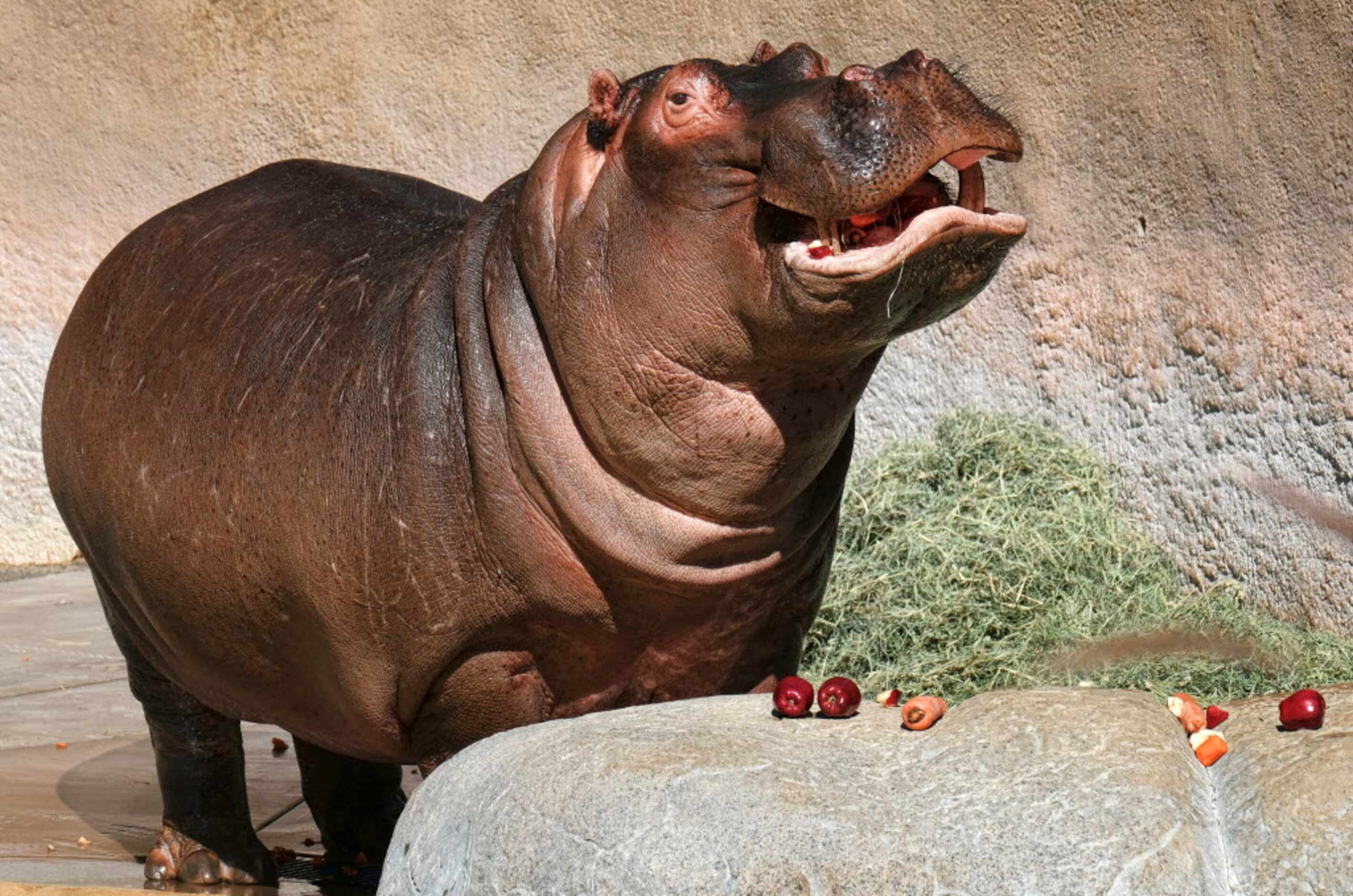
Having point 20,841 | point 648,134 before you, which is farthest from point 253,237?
point 20,841

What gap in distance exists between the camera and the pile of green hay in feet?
15.6

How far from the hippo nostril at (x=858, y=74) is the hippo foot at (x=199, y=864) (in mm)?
2122

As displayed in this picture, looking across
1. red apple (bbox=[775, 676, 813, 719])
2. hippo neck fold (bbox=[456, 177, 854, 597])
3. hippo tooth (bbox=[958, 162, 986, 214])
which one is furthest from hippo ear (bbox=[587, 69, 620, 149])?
red apple (bbox=[775, 676, 813, 719])

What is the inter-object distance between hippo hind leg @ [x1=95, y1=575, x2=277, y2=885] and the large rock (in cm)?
123

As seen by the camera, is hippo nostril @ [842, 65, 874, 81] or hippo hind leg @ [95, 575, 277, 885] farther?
hippo hind leg @ [95, 575, 277, 885]

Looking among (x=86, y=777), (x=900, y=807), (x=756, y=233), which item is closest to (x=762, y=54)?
(x=756, y=233)

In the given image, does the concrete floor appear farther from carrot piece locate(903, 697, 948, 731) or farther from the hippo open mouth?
the hippo open mouth

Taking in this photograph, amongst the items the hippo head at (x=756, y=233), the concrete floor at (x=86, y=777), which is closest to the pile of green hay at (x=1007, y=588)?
the concrete floor at (x=86, y=777)

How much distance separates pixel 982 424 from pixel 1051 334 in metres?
0.39

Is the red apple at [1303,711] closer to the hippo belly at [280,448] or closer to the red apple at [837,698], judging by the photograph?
the red apple at [837,698]

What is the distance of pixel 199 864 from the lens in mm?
3654

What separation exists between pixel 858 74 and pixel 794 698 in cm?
82

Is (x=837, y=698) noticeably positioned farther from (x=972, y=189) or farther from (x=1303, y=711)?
(x=972, y=189)

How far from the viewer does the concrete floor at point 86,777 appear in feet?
12.4
